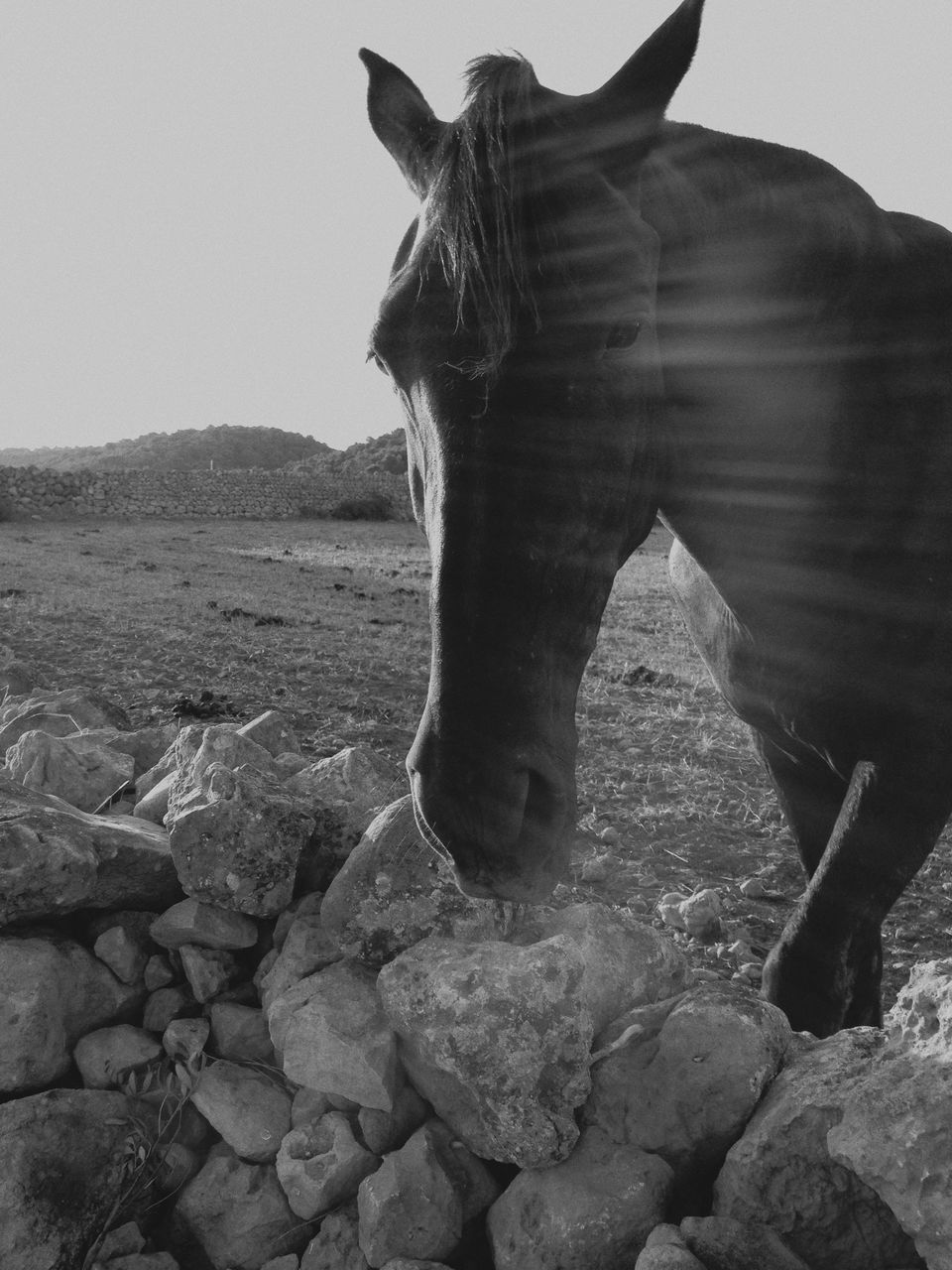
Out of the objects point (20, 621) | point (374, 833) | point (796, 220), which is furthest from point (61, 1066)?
point (20, 621)

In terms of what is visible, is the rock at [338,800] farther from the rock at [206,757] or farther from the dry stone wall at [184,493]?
the dry stone wall at [184,493]

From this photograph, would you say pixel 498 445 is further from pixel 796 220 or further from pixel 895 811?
pixel 895 811

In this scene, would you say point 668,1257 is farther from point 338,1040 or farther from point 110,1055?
point 110,1055

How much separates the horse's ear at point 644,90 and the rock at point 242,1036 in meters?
2.00

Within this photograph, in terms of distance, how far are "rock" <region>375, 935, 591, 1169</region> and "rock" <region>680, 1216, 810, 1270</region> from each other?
31cm

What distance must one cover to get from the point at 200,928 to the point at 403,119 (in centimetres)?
202

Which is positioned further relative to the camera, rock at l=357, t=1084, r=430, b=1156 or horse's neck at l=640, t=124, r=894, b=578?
horse's neck at l=640, t=124, r=894, b=578

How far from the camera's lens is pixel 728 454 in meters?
2.03

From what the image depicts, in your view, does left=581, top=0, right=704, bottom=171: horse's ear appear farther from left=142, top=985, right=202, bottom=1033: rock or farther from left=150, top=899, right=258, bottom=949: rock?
left=142, top=985, right=202, bottom=1033: rock

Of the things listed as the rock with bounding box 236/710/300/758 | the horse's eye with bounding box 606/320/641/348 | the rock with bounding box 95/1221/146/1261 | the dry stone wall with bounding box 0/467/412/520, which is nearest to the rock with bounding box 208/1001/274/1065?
the rock with bounding box 95/1221/146/1261

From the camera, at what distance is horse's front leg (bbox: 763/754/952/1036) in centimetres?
208

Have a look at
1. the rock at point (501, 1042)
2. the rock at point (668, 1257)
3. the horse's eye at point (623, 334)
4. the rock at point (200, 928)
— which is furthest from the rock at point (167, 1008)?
the horse's eye at point (623, 334)

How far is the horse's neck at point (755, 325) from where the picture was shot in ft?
5.98

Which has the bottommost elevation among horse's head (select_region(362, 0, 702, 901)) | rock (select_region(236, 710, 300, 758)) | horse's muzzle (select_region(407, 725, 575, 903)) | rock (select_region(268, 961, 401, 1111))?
rock (select_region(268, 961, 401, 1111))
